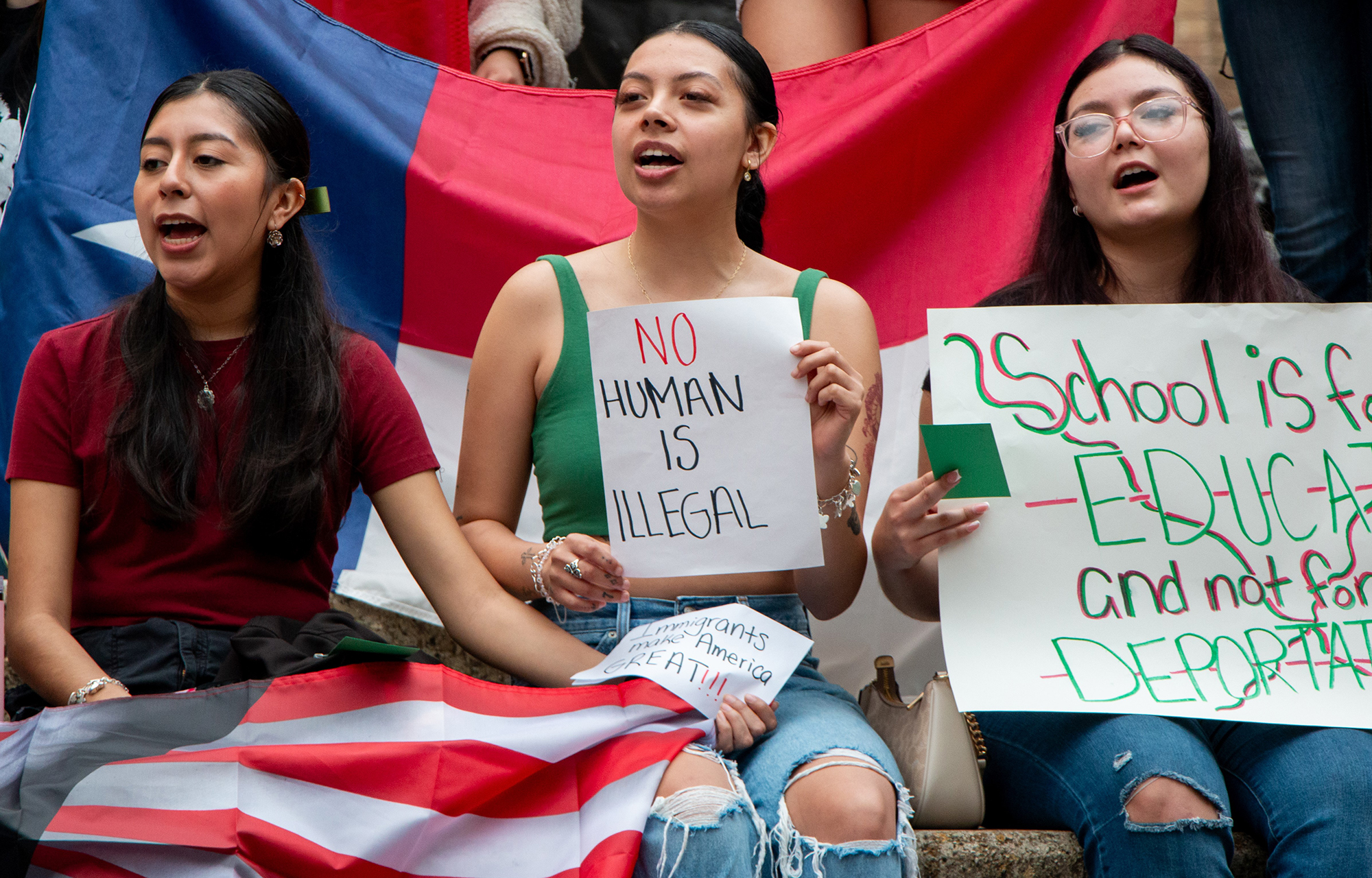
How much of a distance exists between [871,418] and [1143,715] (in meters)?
0.69

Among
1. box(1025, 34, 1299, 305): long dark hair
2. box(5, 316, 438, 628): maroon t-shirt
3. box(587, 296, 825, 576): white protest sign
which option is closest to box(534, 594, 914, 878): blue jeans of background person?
box(587, 296, 825, 576): white protest sign

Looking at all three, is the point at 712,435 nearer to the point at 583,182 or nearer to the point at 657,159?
the point at 657,159

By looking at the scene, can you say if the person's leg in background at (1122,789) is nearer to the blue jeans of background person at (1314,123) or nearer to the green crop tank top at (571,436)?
the green crop tank top at (571,436)

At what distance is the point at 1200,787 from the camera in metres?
1.74

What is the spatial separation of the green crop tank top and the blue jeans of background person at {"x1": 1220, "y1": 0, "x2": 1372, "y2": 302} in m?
1.26

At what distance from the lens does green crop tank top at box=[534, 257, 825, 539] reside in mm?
2102

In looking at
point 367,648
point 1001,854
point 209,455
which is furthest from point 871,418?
point 209,455

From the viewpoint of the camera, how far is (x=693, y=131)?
217 cm

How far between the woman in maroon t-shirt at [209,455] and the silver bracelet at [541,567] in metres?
0.07

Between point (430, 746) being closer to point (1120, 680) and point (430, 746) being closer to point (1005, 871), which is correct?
point (1005, 871)

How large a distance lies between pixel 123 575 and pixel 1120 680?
5.04ft

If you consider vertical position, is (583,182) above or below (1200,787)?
above

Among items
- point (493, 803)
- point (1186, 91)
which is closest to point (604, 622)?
point (493, 803)

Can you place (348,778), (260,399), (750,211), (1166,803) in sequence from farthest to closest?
(750,211), (260,399), (1166,803), (348,778)
